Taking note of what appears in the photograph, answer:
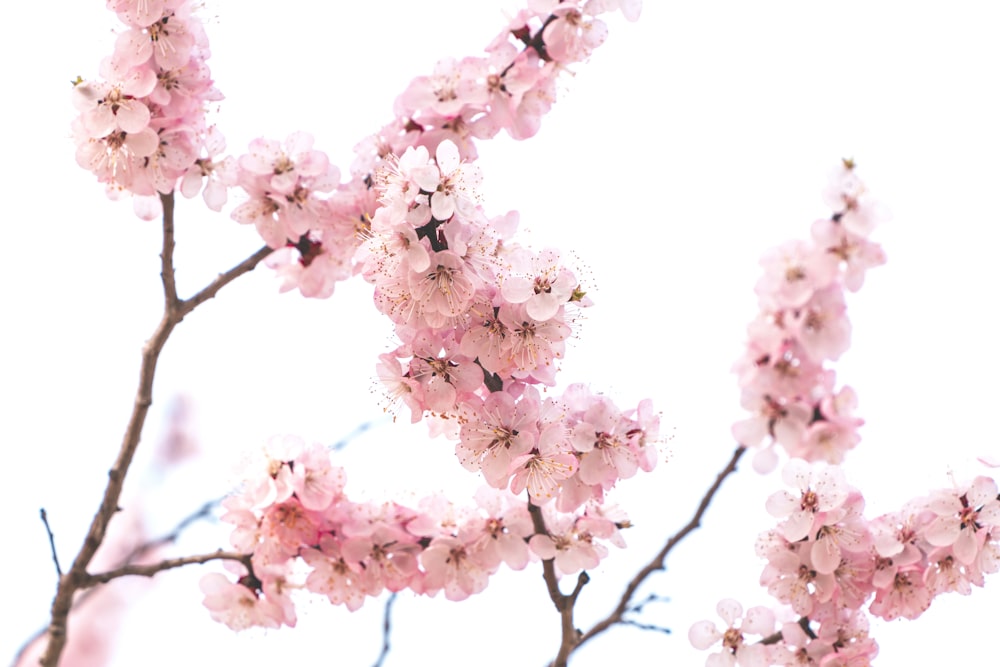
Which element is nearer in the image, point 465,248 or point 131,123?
point 465,248

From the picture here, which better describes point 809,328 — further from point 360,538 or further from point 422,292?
point 360,538

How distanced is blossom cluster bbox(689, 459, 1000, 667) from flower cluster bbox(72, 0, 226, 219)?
1074 millimetres

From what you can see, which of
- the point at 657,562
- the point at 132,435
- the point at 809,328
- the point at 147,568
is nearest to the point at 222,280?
the point at 132,435

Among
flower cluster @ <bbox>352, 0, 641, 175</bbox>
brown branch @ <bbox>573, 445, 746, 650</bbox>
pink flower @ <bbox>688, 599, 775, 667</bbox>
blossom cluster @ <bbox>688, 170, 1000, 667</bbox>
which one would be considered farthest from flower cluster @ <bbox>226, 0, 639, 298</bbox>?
pink flower @ <bbox>688, 599, 775, 667</bbox>

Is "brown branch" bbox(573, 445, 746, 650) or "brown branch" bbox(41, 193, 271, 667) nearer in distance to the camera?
"brown branch" bbox(573, 445, 746, 650)

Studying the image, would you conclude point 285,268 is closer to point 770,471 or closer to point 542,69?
point 542,69

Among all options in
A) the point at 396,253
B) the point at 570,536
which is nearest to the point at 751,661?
the point at 570,536

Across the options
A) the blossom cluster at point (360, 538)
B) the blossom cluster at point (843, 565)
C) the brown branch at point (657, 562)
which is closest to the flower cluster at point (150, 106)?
the blossom cluster at point (360, 538)

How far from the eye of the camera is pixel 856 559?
1.50m

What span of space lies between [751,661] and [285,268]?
1043 millimetres

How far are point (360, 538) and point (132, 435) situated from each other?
1.27 feet

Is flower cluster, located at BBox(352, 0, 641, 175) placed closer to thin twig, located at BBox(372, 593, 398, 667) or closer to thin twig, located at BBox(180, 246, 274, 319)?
thin twig, located at BBox(180, 246, 274, 319)

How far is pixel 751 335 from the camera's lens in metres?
1.04

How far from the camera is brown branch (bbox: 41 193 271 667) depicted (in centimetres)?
151
